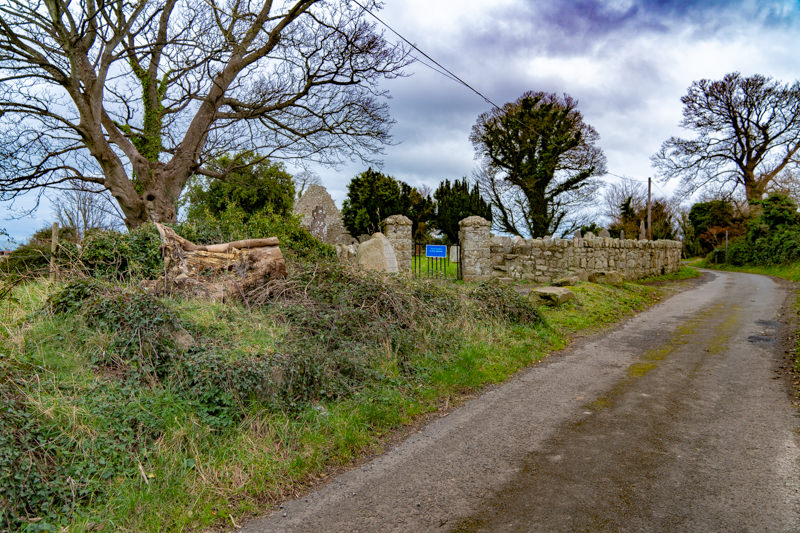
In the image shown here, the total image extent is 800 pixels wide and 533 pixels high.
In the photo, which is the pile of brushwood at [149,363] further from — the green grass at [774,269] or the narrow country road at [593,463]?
the green grass at [774,269]

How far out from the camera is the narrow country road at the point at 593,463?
122 inches

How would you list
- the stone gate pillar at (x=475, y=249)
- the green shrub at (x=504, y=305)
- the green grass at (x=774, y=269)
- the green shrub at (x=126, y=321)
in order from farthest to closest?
the green grass at (x=774, y=269)
the stone gate pillar at (x=475, y=249)
the green shrub at (x=504, y=305)
the green shrub at (x=126, y=321)

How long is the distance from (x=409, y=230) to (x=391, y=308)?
9.24m

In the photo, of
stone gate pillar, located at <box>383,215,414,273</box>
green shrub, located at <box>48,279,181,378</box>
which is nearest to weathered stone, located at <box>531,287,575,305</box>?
stone gate pillar, located at <box>383,215,414,273</box>

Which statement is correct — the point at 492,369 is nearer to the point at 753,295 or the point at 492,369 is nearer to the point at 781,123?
the point at 753,295

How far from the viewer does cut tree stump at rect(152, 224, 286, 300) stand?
6.36 meters

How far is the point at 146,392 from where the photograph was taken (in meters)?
4.03

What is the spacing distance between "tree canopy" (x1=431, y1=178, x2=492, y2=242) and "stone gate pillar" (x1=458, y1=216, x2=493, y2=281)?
14647mm

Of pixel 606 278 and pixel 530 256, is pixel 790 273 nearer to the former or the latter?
pixel 606 278

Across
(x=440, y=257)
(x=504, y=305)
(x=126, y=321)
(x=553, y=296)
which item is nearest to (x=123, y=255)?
(x=126, y=321)

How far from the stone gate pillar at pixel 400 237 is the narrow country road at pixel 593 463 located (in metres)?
9.57

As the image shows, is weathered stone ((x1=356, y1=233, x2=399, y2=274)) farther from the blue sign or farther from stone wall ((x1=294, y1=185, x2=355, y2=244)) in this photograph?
stone wall ((x1=294, y1=185, x2=355, y2=244))

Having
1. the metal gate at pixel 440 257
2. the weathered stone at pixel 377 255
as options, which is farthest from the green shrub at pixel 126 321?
the metal gate at pixel 440 257

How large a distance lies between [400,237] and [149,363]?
11944mm
